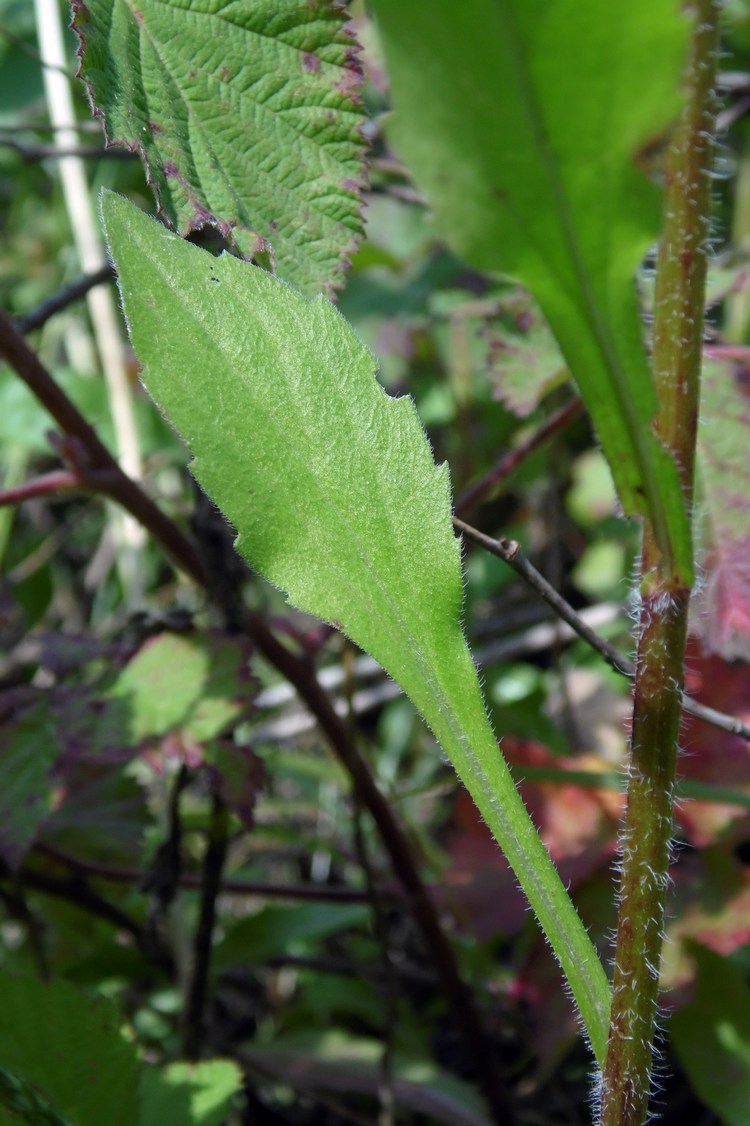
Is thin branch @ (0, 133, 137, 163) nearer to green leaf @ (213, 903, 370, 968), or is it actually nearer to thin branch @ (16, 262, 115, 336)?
thin branch @ (16, 262, 115, 336)

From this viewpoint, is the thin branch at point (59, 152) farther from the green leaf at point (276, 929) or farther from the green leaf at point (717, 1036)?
the green leaf at point (717, 1036)

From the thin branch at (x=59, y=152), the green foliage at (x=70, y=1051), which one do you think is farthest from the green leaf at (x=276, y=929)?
the thin branch at (x=59, y=152)

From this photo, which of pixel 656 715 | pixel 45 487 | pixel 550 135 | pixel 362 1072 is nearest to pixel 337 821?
pixel 362 1072

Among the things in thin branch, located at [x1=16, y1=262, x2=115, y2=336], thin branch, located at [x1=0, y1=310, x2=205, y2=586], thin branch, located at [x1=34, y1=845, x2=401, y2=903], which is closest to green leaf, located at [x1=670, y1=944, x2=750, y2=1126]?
thin branch, located at [x1=34, y1=845, x2=401, y2=903]

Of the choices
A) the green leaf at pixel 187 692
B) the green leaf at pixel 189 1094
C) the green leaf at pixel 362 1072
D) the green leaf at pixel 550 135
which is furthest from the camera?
the green leaf at pixel 362 1072

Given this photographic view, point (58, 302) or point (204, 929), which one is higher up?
point (58, 302)

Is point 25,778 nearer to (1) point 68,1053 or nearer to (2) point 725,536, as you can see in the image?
(1) point 68,1053

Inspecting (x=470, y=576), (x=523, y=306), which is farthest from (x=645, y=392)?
(x=470, y=576)
